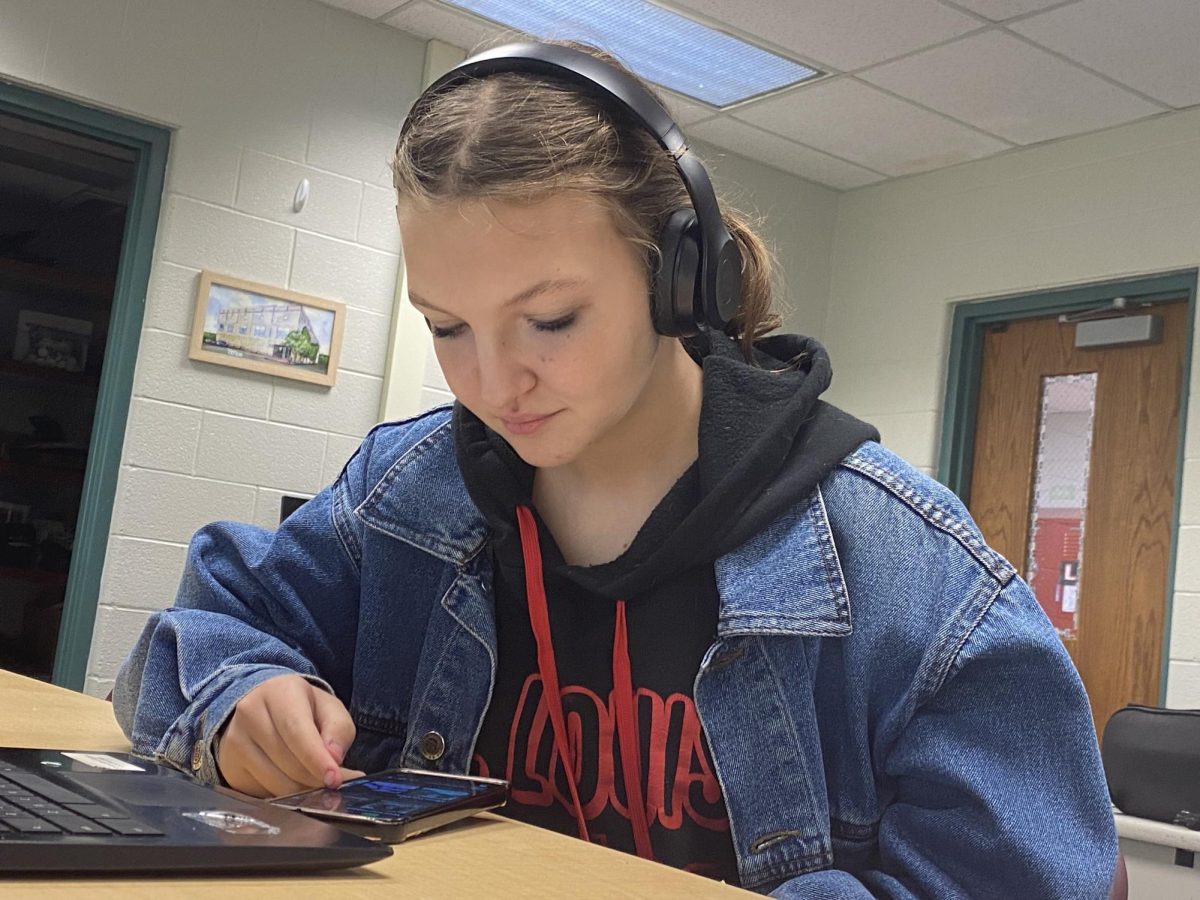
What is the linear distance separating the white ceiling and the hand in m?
3.18

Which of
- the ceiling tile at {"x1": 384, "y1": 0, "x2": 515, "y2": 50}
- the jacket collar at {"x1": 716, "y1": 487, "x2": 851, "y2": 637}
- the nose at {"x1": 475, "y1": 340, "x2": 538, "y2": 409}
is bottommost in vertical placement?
the jacket collar at {"x1": 716, "y1": 487, "x2": 851, "y2": 637}

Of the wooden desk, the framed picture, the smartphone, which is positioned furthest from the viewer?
the framed picture

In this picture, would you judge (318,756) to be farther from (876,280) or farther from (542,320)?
(876,280)

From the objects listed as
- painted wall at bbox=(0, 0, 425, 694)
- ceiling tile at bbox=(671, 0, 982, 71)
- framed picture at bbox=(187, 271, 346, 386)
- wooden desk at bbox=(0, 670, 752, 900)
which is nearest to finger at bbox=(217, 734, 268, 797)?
wooden desk at bbox=(0, 670, 752, 900)

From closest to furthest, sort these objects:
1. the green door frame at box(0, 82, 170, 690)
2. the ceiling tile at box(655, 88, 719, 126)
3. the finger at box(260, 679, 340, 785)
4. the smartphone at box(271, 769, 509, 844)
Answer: the smartphone at box(271, 769, 509, 844), the finger at box(260, 679, 340, 785), the green door frame at box(0, 82, 170, 690), the ceiling tile at box(655, 88, 719, 126)

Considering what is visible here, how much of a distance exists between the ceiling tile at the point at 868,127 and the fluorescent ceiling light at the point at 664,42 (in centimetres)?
13

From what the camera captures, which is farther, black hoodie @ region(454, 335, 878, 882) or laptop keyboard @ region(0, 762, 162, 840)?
black hoodie @ region(454, 335, 878, 882)

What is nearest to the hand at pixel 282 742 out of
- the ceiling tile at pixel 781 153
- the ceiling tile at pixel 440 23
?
the ceiling tile at pixel 440 23

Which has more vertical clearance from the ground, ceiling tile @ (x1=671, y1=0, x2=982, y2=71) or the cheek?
ceiling tile @ (x1=671, y1=0, x2=982, y2=71)

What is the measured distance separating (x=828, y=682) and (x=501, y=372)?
0.30 meters

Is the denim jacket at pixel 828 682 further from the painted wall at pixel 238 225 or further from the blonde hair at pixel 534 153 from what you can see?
the painted wall at pixel 238 225

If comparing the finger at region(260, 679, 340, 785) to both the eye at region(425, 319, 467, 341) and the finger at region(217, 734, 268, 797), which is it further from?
the eye at region(425, 319, 467, 341)

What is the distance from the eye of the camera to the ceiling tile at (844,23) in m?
3.58

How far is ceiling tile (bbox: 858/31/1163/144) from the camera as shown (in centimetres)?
377
